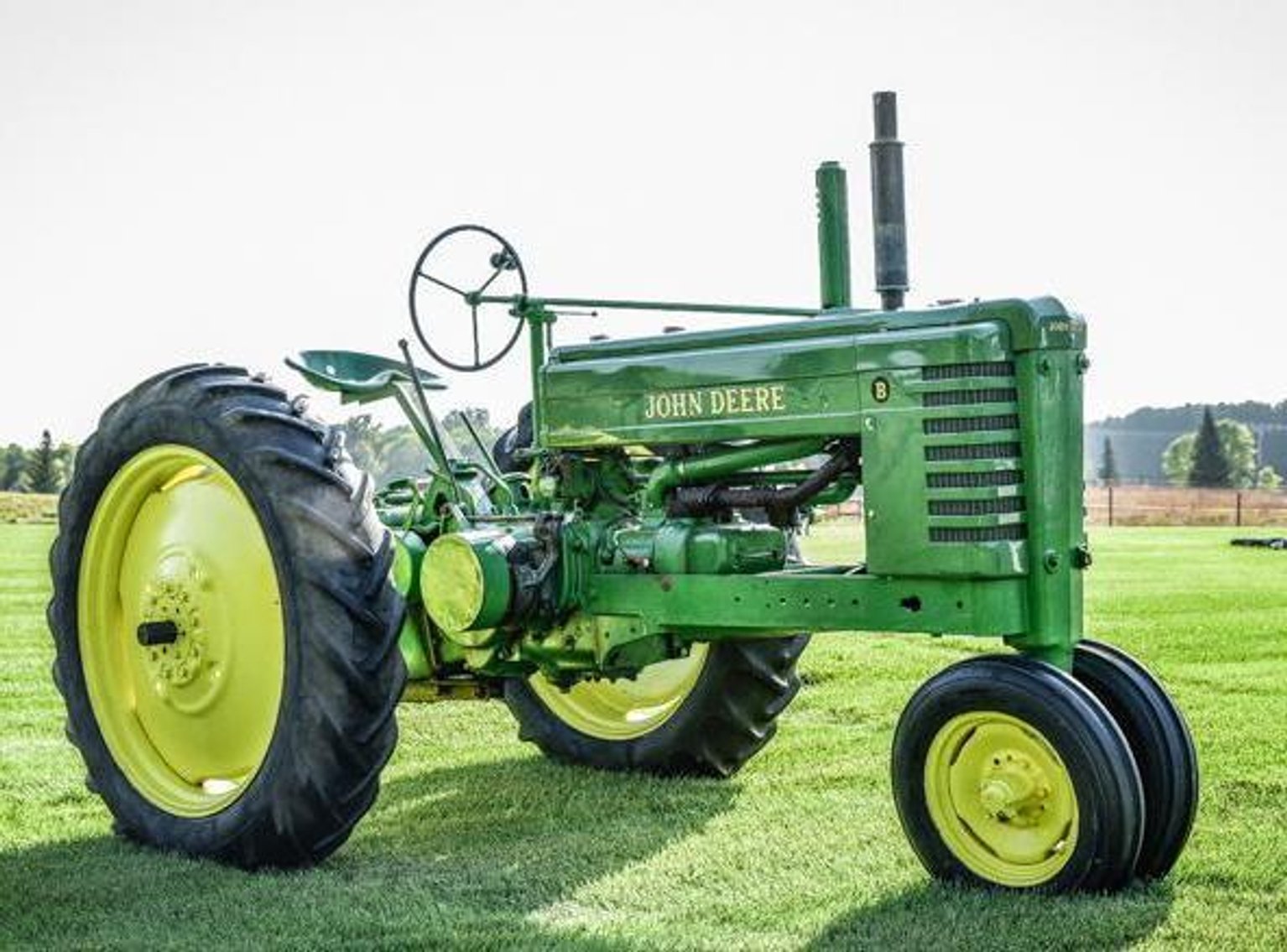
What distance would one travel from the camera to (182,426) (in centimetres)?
559

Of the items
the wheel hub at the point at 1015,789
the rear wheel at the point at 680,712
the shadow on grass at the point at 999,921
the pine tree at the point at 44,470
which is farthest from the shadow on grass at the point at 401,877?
the pine tree at the point at 44,470

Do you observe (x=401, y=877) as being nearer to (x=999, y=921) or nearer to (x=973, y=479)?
(x=999, y=921)

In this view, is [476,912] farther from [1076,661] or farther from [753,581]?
[1076,661]

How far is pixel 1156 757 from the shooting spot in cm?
483

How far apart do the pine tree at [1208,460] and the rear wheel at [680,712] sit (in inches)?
3417

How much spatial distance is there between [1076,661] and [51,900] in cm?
301

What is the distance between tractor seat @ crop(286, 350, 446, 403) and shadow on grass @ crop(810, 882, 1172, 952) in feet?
9.49

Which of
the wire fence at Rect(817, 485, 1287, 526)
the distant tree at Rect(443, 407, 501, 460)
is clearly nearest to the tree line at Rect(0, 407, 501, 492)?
the distant tree at Rect(443, 407, 501, 460)

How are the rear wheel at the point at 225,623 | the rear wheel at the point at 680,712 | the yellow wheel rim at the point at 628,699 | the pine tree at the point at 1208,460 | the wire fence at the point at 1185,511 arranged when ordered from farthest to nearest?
the pine tree at the point at 1208,460
the wire fence at the point at 1185,511
the yellow wheel rim at the point at 628,699
the rear wheel at the point at 680,712
the rear wheel at the point at 225,623

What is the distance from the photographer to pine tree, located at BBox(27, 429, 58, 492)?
253ft

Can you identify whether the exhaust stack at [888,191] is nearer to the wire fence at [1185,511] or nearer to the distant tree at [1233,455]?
the wire fence at [1185,511]

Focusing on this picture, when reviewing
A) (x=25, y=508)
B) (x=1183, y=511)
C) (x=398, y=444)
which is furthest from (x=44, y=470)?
(x=398, y=444)

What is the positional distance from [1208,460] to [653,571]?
294 feet

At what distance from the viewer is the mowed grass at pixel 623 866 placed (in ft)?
14.6
